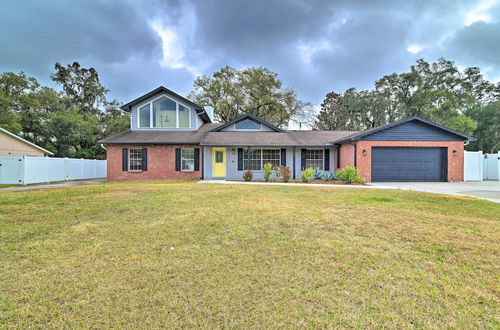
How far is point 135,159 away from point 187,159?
11.0 feet

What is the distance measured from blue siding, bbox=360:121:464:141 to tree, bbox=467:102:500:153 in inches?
689

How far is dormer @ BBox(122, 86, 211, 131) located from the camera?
56.5 ft

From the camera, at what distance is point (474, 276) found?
9.25 ft

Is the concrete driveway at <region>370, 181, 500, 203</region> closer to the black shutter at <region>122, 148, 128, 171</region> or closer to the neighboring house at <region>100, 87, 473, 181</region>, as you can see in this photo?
the neighboring house at <region>100, 87, 473, 181</region>

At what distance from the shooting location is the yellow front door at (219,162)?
15.9 meters

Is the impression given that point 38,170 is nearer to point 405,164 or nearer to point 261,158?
point 261,158

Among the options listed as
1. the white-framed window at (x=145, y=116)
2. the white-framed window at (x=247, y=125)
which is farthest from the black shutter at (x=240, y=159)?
the white-framed window at (x=145, y=116)

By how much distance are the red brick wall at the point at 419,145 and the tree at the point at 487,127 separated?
17415 mm

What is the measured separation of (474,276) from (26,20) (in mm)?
23043

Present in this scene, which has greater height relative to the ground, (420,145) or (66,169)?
(420,145)

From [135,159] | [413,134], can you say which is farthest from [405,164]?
[135,159]

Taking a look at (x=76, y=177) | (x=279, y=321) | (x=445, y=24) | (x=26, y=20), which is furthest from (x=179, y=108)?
(x=445, y=24)

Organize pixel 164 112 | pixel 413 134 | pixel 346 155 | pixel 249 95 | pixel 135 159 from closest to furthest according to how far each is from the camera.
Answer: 1. pixel 413 134
2. pixel 346 155
3. pixel 135 159
4. pixel 164 112
5. pixel 249 95

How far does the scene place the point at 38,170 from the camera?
46.2ft
